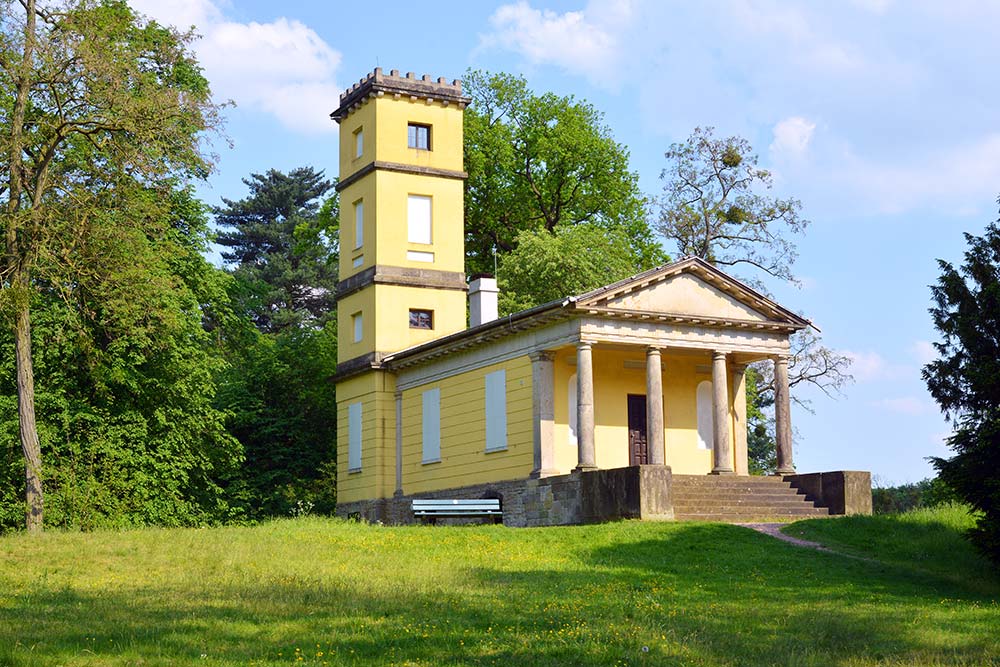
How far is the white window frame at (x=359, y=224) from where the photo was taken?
4006cm

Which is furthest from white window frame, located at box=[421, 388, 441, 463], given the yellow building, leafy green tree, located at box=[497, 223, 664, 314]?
leafy green tree, located at box=[497, 223, 664, 314]

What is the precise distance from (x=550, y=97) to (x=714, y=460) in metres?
25.7

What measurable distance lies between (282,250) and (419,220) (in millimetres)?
34169

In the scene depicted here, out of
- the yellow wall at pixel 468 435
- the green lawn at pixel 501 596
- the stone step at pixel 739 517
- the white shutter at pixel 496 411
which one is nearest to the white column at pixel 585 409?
the yellow wall at pixel 468 435

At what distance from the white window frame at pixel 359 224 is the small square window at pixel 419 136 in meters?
2.40

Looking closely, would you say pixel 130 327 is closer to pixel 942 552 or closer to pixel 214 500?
pixel 214 500

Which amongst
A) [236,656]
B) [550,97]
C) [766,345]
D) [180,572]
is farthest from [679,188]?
[236,656]

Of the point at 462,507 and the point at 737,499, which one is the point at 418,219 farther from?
the point at 737,499

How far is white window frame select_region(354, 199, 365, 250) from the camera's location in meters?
40.1

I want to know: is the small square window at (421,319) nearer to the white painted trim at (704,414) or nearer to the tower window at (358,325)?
the tower window at (358,325)

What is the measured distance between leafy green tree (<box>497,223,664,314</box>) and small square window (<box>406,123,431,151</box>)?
6422mm

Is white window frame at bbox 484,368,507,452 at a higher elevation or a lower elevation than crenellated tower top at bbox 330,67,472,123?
lower

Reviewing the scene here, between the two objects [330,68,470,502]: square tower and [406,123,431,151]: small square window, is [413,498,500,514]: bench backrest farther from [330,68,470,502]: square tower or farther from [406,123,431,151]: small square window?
[406,123,431,151]: small square window

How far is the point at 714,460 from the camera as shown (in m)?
32.6
